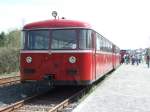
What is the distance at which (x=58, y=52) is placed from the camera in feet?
50.6

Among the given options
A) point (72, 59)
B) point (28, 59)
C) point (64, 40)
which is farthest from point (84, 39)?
point (28, 59)

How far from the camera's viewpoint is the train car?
15.2 metres

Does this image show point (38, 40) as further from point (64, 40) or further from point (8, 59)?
Result: point (8, 59)

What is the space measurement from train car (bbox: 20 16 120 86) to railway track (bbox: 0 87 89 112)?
721mm

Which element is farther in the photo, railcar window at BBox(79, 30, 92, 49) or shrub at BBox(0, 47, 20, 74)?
shrub at BBox(0, 47, 20, 74)

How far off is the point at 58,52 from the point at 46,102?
1880 mm

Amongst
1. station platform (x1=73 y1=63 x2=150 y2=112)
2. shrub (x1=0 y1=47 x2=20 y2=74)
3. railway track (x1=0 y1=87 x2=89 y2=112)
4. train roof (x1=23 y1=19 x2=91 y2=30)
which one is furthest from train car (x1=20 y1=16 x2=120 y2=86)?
shrub (x1=0 y1=47 x2=20 y2=74)

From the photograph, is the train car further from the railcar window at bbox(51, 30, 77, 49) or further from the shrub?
the shrub

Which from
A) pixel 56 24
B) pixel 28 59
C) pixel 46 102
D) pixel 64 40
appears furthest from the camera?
pixel 56 24

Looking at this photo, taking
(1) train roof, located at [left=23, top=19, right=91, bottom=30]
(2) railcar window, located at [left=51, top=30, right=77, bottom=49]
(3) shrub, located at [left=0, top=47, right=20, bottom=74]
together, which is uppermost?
(1) train roof, located at [left=23, top=19, right=91, bottom=30]

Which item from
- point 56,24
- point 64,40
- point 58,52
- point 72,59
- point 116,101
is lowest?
point 116,101

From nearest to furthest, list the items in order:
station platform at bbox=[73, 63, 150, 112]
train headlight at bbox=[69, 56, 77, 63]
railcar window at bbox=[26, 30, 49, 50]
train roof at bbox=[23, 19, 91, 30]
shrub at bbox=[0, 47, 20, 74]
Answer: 1. station platform at bbox=[73, 63, 150, 112]
2. train headlight at bbox=[69, 56, 77, 63]
3. train roof at bbox=[23, 19, 91, 30]
4. railcar window at bbox=[26, 30, 49, 50]
5. shrub at bbox=[0, 47, 20, 74]

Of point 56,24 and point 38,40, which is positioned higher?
point 56,24

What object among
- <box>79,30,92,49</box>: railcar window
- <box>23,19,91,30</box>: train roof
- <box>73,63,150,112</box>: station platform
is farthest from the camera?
<box>23,19,91,30</box>: train roof
